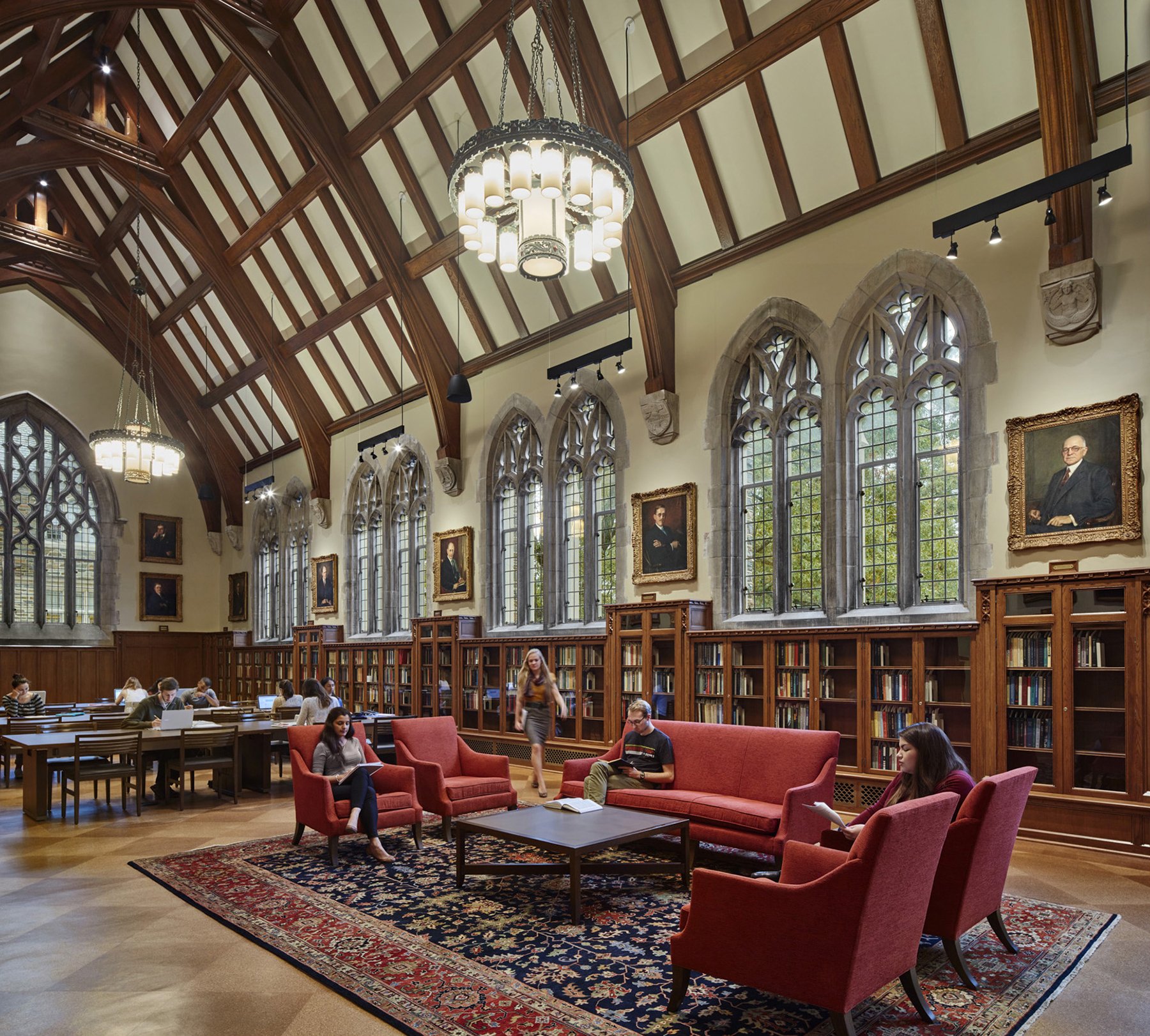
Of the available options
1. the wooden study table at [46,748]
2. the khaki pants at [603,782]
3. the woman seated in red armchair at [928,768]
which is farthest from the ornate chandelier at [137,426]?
the woman seated in red armchair at [928,768]

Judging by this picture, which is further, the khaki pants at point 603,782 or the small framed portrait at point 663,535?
the small framed portrait at point 663,535

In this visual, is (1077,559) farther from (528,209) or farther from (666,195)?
(666,195)

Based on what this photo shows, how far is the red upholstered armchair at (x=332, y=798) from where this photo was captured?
6023mm

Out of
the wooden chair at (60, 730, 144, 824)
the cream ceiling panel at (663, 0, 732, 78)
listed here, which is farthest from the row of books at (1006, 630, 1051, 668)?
the wooden chair at (60, 730, 144, 824)

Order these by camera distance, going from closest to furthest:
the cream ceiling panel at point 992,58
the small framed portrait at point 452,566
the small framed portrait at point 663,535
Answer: the cream ceiling panel at point 992,58 → the small framed portrait at point 663,535 → the small framed portrait at point 452,566

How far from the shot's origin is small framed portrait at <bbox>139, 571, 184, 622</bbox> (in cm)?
1881

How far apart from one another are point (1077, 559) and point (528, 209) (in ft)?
16.6

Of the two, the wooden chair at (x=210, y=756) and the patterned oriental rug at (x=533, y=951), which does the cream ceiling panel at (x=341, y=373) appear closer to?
the wooden chair at (x=210, y=756)

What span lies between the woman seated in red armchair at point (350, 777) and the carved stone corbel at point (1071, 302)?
6462mm

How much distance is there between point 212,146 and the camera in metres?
13.4

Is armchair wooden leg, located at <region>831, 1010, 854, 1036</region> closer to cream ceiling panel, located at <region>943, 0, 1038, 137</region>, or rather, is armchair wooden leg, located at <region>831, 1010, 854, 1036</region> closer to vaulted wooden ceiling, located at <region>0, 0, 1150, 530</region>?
vaulted wooden ceiling, located at <region>0, 0, 1150, 530</region>

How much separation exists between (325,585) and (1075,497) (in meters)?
13.2

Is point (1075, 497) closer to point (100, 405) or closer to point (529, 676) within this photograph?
point (529, 676)

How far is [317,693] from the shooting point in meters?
8.81
